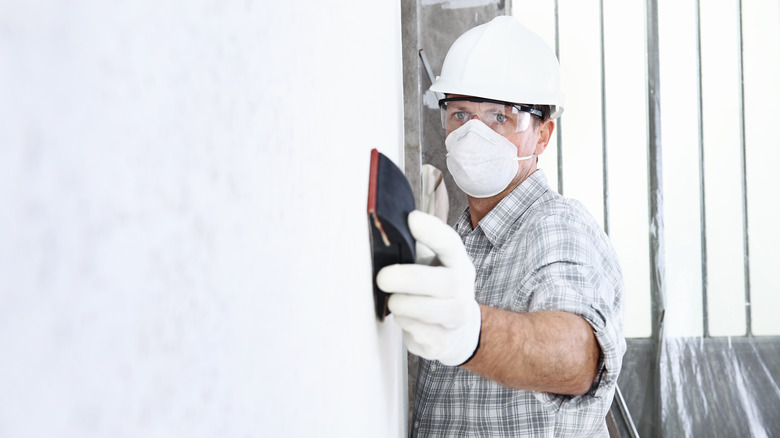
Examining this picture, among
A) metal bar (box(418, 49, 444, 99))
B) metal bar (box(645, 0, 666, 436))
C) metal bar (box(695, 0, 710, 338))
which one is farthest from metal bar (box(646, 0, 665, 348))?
metal bar (box(418, 49, 444, 99))

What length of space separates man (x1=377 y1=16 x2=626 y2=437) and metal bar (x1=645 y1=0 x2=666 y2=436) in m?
1.84

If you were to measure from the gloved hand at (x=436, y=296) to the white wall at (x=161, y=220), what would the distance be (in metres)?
0.22

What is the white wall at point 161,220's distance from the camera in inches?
3.4

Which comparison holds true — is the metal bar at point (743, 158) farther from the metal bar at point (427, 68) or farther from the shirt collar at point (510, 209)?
the shirt collar at point (510, 209)

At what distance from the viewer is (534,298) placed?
3.07ft

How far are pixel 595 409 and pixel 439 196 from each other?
939 millimetres

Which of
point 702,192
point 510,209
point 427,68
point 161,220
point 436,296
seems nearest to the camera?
point 161,220

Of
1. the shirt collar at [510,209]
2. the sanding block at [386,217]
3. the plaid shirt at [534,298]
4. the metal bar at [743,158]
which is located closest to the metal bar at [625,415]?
the metal bar at [743,158]

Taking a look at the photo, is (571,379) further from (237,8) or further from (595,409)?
(237,8)

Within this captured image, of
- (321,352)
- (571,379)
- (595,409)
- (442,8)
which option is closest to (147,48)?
(321,352)

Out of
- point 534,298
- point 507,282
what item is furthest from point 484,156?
point 534,298

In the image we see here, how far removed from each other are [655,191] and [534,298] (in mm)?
2420

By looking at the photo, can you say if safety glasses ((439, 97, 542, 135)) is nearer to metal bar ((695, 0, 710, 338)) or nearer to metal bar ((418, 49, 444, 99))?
metal bar ((418, 49, 444, 99))

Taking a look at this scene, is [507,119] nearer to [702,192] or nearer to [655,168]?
[655,168]
